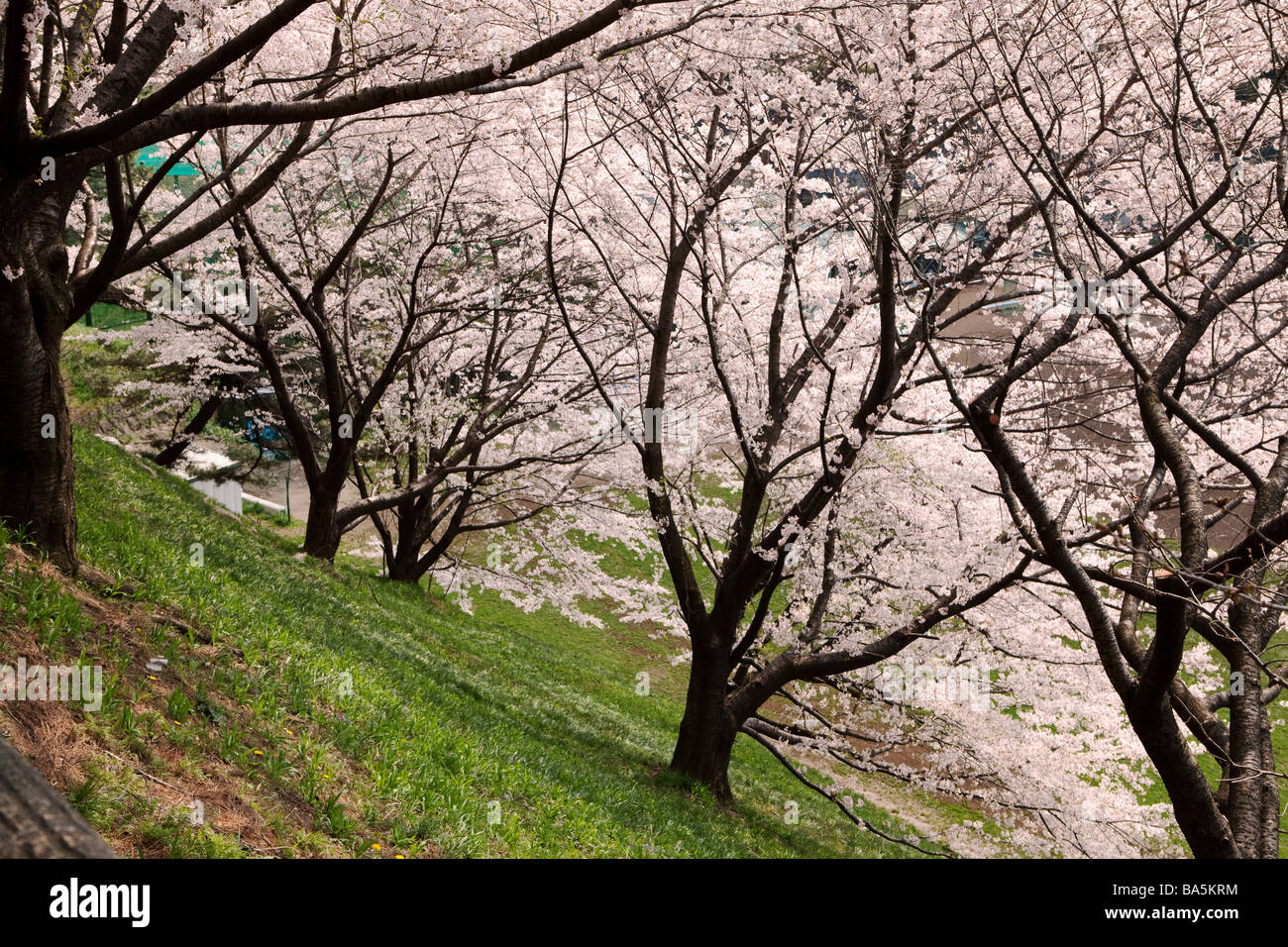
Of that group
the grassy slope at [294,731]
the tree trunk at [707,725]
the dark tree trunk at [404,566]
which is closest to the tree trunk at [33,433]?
the grassy slope at [294,731]

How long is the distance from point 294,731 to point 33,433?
7.46 ft

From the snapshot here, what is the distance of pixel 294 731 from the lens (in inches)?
185

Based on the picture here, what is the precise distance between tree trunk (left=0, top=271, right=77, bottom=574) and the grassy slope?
40 centimetres

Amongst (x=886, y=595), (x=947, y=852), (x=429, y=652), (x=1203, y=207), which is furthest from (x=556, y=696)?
(x=1203, y=207)

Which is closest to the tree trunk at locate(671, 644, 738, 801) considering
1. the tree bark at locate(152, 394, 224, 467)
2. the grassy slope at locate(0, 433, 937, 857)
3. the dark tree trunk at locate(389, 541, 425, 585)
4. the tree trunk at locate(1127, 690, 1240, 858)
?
the grassy slope at locate(0, 433, 937, 857)

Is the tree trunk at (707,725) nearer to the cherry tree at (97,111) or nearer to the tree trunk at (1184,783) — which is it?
the tree trunk at (1184,783)

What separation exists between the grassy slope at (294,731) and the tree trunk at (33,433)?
40cm

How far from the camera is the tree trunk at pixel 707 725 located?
30.5 feet

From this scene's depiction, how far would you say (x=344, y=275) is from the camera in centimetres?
1358

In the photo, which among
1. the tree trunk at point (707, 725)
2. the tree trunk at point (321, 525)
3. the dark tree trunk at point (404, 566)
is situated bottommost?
the tree trunk at point (707, 725)

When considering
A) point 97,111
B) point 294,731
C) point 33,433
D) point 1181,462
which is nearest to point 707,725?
point 294,731

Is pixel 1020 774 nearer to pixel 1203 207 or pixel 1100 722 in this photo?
pixel 1100 722

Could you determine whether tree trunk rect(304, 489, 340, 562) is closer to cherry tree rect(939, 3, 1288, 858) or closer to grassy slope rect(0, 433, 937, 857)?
grassy slope rect(0, 433, 937, 857)

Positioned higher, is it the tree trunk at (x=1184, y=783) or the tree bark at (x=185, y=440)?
the tree bark at (x=185, y=440)
